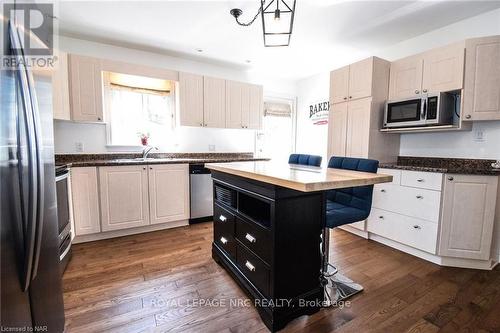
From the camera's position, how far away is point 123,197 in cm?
279

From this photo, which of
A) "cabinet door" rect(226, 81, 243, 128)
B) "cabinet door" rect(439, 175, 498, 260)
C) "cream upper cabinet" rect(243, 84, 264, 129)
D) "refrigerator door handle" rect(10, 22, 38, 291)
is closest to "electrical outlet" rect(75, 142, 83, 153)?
"cabinet door" rect(226, 81, 243, 128)

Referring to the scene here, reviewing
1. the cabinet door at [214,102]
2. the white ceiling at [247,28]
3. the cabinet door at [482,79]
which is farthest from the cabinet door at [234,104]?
the cabinet door at [482,79]

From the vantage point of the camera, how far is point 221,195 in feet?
6.78

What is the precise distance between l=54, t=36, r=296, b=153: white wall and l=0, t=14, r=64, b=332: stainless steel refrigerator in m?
2.46

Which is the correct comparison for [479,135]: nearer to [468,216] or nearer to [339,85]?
[468,216]

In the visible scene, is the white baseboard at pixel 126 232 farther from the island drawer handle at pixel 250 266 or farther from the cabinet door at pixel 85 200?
the island drawer handle at pixel 250 266

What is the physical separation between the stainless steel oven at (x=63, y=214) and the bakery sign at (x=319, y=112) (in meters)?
3.77

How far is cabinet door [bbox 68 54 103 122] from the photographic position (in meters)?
2.72

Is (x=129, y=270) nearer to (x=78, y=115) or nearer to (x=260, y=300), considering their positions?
(x=260, y=300)

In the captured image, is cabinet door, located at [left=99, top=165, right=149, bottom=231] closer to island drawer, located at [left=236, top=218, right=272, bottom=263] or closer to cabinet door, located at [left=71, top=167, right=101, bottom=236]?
cabinet door, located at [left=71, top=167, right=101, bottom=236]

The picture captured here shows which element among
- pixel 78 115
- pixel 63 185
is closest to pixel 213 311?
pixel 63 185

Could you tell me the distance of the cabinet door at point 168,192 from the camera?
9.72 ft

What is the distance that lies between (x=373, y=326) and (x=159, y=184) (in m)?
2.60

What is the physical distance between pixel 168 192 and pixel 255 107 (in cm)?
202
